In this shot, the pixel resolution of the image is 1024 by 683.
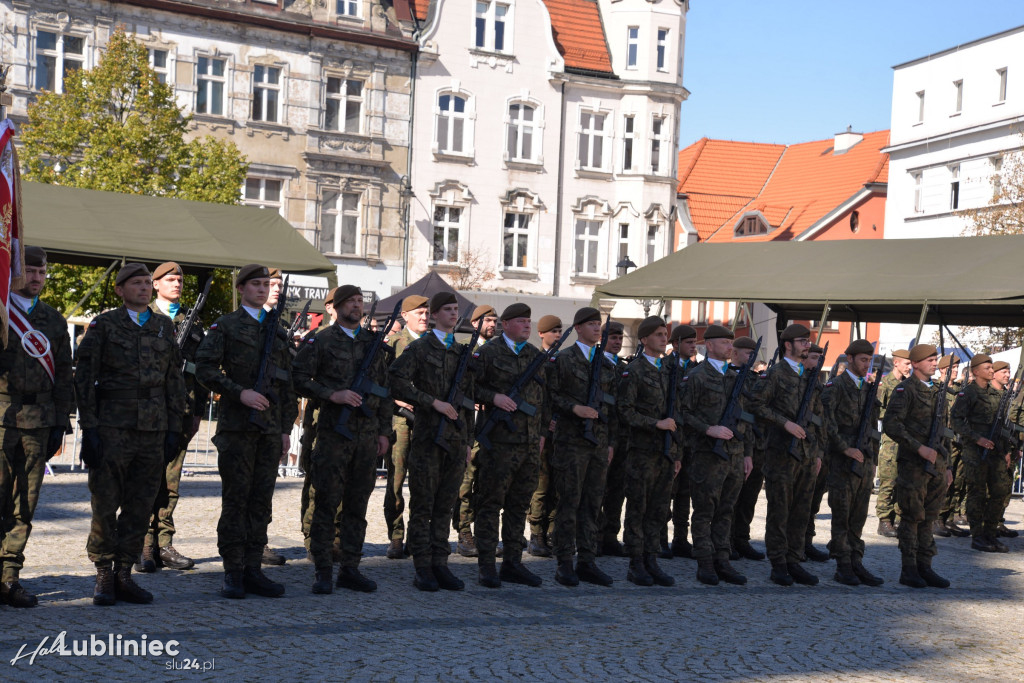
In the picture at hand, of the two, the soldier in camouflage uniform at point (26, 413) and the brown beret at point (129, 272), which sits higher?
the brown beret at point (129, 272)

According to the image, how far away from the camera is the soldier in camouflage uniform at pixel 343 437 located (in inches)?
351

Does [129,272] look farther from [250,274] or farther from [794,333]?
[794,333]

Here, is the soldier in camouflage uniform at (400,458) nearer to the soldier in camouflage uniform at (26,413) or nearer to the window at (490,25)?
the soldier in camouflage uniform at (26,413)

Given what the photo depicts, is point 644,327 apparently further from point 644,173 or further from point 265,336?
point 644,173

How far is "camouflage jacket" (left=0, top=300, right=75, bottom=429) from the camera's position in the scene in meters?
7.80

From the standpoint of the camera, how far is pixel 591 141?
4212 centimetres

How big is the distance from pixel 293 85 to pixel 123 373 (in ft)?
98.9

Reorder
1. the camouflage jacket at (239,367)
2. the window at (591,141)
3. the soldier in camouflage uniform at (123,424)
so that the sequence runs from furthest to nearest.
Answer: the window at (591,141) → the camouflage jacket at (239,367) → the soldier in camouflage uniform at (123,424)

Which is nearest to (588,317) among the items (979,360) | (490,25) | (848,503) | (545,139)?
(848,503)

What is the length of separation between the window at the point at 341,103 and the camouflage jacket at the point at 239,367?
2995 centimetres

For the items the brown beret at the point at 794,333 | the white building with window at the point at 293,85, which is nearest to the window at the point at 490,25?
the white building with window at the point at 293,85

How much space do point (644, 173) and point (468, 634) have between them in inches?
1413

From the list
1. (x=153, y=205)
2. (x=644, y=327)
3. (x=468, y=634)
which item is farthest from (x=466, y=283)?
(x=468, y=634)

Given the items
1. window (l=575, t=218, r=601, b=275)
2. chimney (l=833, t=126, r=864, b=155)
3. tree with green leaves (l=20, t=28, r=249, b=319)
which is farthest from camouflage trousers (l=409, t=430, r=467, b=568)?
chimney (l=833, t=126, r=864, b=155)
